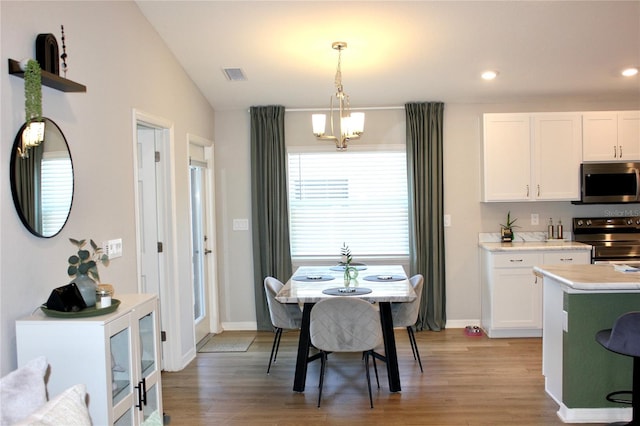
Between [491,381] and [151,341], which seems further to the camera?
[491,381]

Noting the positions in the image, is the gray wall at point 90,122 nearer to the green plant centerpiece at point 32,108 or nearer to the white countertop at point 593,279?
the green plant centerpiece at point 32,108

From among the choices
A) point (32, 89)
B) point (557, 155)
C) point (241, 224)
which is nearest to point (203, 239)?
point (241, 224)

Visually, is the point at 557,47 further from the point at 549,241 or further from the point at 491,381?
the point at 491,381

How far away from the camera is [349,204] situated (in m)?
5.73

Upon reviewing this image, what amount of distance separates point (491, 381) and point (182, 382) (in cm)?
249

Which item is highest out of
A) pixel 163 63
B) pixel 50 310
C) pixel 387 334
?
pixel 163 63

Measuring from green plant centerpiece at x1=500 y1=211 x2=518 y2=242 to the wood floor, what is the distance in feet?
3.57

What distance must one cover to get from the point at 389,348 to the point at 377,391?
1.11 ft

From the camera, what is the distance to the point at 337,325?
3549 millimetres

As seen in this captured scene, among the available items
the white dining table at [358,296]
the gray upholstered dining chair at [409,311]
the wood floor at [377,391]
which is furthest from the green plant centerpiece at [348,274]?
the wood floor at [377,391]

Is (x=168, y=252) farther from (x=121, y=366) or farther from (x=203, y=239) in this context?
(x=121, y=366)

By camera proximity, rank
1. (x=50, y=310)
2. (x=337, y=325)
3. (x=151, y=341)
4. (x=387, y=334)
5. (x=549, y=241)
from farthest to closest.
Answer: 1. (x=549, y=241)
2. (x=387, y=334)
3. (x=337, y=325)
4. (x=151, y=341)
5. (x=50, y=310)

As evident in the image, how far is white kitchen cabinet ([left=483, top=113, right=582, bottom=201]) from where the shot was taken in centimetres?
521

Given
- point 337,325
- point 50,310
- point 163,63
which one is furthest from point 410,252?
point 50,310
